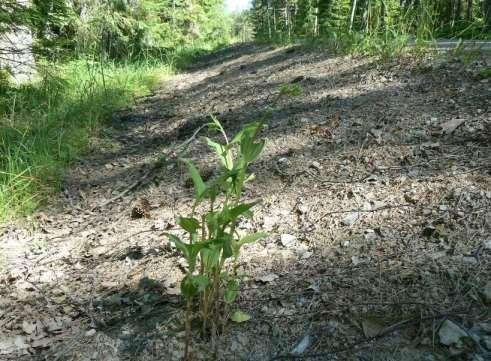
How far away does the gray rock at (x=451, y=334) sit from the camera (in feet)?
4.57

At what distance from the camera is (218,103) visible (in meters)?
5.33

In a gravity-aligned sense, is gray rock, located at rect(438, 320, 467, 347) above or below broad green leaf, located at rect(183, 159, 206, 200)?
below

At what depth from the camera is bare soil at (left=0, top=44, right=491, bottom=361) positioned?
5.03 ft

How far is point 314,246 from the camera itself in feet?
6.64

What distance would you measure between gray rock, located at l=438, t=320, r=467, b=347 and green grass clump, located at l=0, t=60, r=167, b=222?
268cm

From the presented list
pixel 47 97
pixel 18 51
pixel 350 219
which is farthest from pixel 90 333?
pixel 47 97

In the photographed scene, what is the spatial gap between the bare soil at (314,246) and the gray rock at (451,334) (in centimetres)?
2

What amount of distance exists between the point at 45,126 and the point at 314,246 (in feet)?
11.1

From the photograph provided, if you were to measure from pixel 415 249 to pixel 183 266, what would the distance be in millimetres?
1143

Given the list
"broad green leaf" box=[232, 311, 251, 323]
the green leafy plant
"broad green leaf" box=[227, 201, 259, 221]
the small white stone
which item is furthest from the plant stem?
the small white stone

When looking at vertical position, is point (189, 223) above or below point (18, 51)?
below

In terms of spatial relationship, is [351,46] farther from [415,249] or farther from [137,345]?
[137,345]

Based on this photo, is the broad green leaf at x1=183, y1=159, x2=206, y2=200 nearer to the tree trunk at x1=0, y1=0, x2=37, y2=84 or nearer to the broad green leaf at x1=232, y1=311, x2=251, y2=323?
Answer: the broad green leaf at x1=232, y1=311, x2=251, y2=323

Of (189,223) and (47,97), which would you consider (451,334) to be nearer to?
(189,223)
